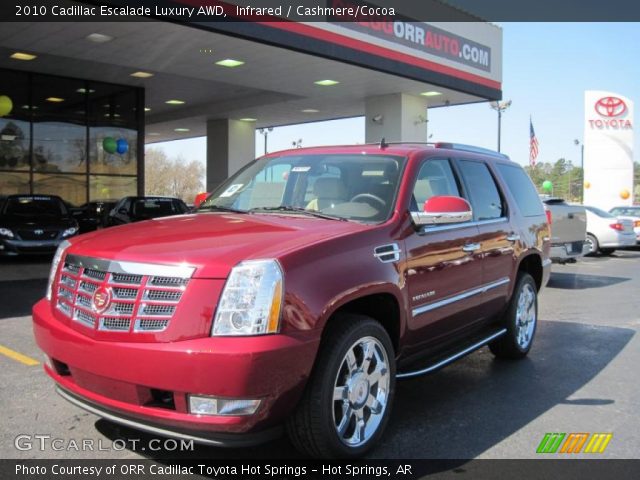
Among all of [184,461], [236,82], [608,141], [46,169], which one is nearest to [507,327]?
[184,461]

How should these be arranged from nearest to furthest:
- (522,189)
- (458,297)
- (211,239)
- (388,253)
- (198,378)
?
1. (198,378)
2. (211,239)
3. (388,253)
4. (458,297)
5. (522,189)

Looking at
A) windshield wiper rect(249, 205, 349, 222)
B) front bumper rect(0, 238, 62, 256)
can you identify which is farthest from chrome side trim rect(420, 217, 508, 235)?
front bumper rect(0, 238, 62, 256)

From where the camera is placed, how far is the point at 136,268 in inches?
121

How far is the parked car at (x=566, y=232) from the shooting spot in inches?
445

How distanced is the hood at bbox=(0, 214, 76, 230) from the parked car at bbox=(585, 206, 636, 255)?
13886 millimetres

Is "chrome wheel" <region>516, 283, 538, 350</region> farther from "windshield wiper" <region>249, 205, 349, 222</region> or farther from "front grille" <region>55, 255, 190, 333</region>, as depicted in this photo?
"front grille" <region>55, 255, 190, 333</region>

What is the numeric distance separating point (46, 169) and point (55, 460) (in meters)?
16.0

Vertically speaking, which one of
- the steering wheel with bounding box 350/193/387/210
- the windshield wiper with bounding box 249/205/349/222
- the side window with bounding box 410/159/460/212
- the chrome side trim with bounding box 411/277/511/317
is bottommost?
the chrome side trim with bounding box 411/277/511/317

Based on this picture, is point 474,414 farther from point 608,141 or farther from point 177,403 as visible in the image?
point 608,141

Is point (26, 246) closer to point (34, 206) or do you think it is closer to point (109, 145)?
Result: point (34, 206)

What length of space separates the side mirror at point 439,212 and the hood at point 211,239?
0.53 m

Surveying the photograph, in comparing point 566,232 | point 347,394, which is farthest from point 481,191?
point 566,232

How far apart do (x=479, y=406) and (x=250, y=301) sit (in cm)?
237

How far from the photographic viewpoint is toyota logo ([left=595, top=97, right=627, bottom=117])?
103 feet
